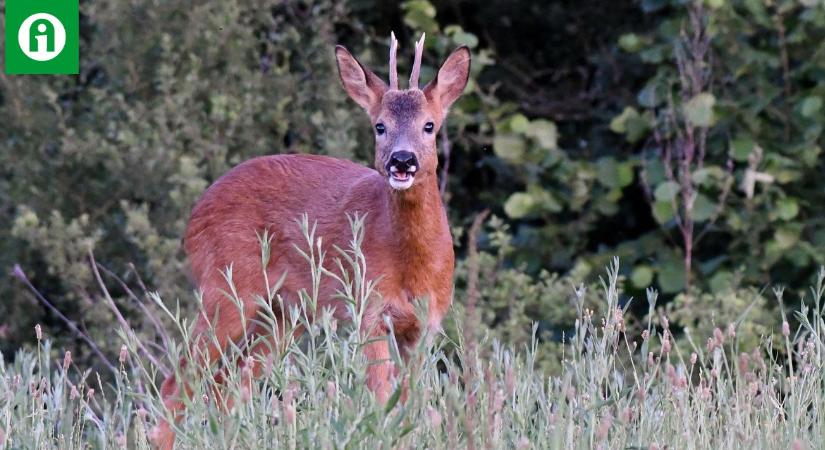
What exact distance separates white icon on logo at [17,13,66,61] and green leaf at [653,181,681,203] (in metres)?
3.34

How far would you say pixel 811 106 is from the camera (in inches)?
318

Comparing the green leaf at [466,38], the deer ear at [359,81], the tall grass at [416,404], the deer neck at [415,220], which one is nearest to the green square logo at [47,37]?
the green leaf at [466,38]

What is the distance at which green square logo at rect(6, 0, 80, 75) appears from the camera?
884 centimetres

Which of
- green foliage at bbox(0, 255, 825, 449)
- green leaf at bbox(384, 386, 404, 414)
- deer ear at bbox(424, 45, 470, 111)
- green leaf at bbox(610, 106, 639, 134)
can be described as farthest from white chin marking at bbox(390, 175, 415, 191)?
green leaf at bbox(610, 106, 639, 134)

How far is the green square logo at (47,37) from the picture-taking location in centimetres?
884

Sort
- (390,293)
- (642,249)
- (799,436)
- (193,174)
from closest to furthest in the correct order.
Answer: (799,436), (390,293), (193,174), (642,249)

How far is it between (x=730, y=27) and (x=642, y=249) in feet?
4.02

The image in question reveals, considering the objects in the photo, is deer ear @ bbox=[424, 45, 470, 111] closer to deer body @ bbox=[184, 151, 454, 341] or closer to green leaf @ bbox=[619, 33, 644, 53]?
deer body @ bbox=[184, 151, 454, 341]

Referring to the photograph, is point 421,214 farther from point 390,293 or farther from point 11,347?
point 11,347

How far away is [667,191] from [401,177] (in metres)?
3.00

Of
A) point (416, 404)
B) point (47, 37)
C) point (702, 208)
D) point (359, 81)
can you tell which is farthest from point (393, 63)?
point (47, 37)

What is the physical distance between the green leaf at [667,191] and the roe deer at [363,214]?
2.29m

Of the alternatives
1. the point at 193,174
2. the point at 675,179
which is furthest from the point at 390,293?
the point at 675,179

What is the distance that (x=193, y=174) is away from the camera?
8039 millimetres
